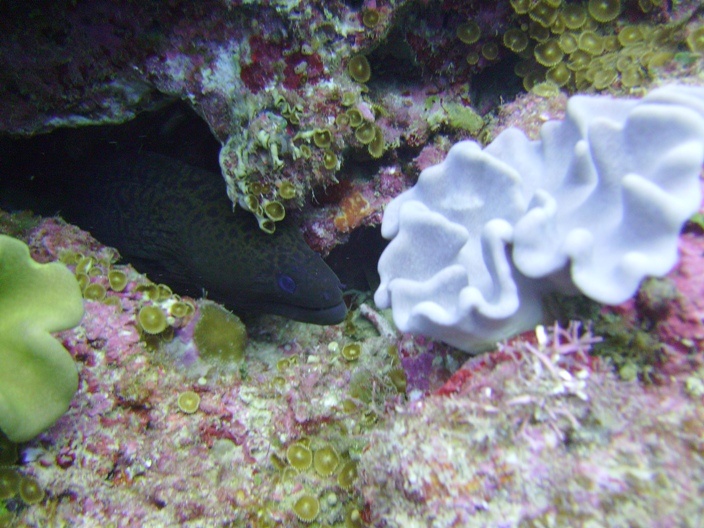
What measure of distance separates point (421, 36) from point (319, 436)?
10.8 ft

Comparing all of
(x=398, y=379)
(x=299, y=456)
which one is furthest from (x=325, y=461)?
(x=398, y=379)

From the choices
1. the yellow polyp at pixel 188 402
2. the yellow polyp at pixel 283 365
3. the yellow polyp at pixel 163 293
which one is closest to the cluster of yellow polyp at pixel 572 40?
the yellow polyp at pixel 283 365

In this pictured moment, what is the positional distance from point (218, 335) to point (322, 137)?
1.69 m

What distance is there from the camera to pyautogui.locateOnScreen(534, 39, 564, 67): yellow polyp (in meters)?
3.67

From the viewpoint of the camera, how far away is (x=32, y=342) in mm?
2098

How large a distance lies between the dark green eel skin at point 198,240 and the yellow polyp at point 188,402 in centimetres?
134

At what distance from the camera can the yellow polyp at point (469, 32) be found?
12.1ft

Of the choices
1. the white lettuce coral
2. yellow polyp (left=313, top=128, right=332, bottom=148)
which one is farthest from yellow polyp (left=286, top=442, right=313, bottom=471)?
yellow polyp (left=313, top=128, right=332, bottom=148)

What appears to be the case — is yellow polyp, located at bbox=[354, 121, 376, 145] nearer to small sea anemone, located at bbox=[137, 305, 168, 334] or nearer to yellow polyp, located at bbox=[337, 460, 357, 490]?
small sea anemone, located at bbox=[137, 305, 168, 334]

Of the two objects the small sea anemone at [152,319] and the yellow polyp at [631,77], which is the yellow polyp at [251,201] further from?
the yellow polyp at [631,77]

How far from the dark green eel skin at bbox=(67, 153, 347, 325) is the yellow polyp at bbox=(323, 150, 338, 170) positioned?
0.88m

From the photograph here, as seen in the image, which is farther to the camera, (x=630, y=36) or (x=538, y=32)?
(x=538, y=32)

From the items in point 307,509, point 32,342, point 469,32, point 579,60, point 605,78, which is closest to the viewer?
point 32,342

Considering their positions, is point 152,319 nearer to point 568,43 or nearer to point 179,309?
point 179,309
